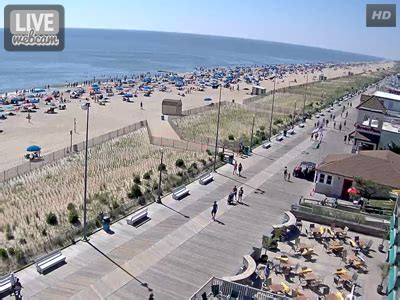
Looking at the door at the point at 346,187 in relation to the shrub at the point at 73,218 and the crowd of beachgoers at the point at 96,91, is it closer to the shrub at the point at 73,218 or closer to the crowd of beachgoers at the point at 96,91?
the shrub at the point at 73,218

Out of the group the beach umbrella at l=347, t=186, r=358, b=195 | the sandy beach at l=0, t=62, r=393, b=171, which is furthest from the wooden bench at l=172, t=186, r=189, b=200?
the sandy beach at l=0, t=62, r=393, b=171

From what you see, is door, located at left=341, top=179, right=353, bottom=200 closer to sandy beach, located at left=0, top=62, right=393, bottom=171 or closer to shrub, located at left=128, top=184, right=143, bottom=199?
shrub, located at left=128, top=184, right=143, bottom=199

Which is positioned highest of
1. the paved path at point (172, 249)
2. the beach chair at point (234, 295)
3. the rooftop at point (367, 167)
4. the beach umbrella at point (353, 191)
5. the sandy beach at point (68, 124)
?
the rooftop at point (367, 167)

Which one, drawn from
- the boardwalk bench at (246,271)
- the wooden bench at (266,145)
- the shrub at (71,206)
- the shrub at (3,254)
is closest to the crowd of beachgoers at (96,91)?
the wooden bench at (266,145)

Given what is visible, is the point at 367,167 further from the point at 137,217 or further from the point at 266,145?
the point at 137,217

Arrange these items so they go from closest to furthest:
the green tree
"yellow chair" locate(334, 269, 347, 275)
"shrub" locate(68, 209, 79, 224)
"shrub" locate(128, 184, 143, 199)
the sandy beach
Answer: "yellow chair" locate(334, 269, 347, 275) < "shrub" locate(68, 209, 79, 224) < "shrub" locate(128, 184, 143, 199) < the green tree < the sandy beach

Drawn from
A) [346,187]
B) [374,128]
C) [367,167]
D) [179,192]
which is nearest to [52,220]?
[179,192]

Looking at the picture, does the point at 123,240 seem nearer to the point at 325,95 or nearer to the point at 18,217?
the point at 18,217

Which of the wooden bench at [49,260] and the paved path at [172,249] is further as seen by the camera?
the wooden bench at [49,260]
